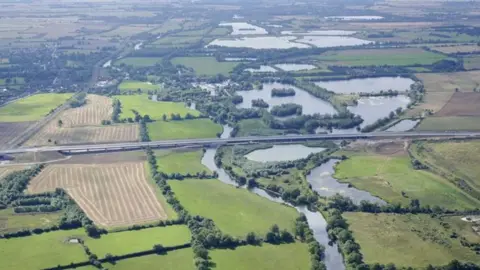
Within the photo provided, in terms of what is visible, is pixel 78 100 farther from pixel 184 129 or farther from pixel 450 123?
pixel 450 123

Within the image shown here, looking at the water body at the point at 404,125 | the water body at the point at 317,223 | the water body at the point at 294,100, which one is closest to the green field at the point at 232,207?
the water body at the point at 317,223

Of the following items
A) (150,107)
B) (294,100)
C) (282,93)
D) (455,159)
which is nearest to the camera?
(455,159)

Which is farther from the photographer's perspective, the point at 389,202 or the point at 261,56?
the point at 261,56

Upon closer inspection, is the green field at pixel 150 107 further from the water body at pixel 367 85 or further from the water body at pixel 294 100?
the water body at pixel 367 85

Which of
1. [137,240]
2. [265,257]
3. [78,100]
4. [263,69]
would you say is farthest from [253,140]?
[263,69]

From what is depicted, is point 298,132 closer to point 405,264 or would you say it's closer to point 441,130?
point 441,130

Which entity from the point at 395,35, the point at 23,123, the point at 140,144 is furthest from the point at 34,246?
the point at 395,35

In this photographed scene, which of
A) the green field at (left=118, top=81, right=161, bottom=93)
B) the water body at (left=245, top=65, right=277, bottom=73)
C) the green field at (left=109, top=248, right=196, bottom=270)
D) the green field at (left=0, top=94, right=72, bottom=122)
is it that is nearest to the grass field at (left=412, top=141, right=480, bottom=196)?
the green field at (left=109, top=248, right=196, bottom=270)
